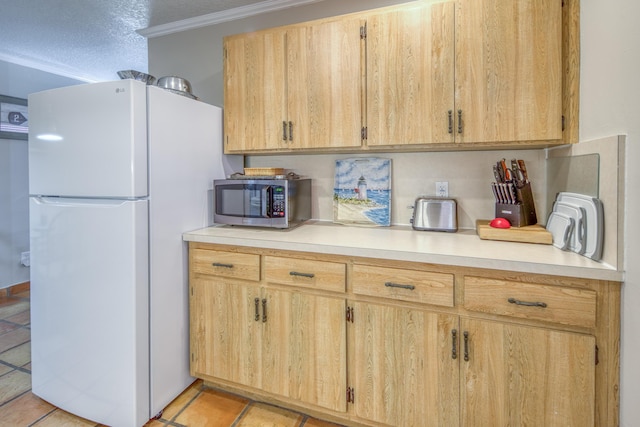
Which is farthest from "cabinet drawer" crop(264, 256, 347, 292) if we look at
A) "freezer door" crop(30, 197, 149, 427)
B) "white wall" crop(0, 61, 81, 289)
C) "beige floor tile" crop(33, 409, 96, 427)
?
"white wall" crop(0, 61, 81, 289)

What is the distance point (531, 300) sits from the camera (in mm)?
1207

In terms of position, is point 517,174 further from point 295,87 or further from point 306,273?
point 295,87

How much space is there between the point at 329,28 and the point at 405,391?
185 cm

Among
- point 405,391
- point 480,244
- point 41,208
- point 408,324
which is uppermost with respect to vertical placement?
point 41,208

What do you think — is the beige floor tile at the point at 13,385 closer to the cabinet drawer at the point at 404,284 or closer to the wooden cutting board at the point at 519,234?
the cabinet drawer at the point at 404,284

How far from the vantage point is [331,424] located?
1.62 meters

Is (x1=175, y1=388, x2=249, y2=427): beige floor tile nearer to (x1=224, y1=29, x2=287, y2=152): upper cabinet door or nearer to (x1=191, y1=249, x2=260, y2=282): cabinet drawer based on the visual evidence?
(x1=191, y1=249, x2=260, y2=282): cabinet drawer

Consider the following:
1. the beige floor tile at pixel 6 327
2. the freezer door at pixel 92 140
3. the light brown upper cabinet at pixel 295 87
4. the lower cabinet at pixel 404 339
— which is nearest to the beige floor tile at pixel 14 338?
the beige floor tile at pixel 6 327

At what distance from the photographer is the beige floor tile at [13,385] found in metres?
1.83

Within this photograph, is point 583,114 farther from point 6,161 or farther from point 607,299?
point 6,161

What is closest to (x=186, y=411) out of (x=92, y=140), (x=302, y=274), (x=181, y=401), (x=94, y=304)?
(x=181, y=401)

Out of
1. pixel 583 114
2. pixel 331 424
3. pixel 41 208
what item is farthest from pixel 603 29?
pixel 41 208

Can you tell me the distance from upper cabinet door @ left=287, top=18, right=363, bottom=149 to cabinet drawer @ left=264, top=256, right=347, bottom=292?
69cm

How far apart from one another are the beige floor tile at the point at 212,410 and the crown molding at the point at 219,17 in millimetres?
2461
